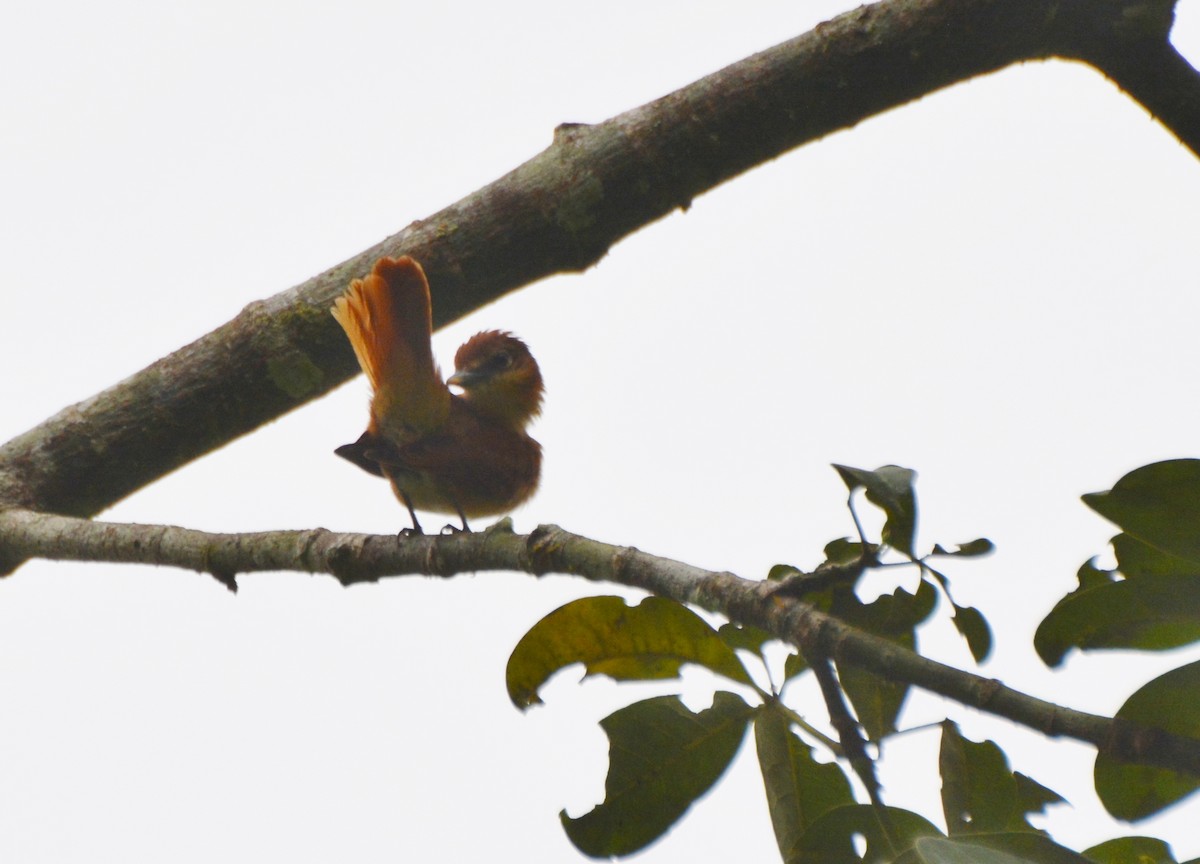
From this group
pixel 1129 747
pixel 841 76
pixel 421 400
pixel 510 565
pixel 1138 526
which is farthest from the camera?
pixel 421 400

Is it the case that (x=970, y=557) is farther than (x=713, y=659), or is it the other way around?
(x=713, y=659)

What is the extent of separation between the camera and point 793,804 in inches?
Result: 66.6

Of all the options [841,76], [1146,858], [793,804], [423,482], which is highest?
[841,76]

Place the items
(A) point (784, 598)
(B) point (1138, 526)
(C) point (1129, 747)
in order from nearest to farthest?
1. (C) point (1129, 747)
2. (A) point (784, 598)
3. (B) point (1138, 526)

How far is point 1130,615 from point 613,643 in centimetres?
74

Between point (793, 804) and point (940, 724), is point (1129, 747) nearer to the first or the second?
point (940, 724)

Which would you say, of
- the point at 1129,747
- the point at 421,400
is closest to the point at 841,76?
the point at 421,400

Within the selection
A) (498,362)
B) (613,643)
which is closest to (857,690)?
(613,643)

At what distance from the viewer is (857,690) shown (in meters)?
1.68

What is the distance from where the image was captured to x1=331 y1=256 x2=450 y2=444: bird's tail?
2707 millimetres

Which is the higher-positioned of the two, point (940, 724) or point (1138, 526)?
point (1138, 526)

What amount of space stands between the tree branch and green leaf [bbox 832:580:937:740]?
0.27m

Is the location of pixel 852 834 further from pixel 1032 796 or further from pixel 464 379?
pixel 464 379

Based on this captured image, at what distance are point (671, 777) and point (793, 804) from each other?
0.61 ft
